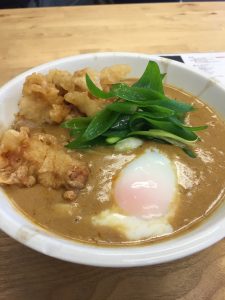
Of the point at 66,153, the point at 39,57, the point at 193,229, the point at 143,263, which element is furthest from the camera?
the point at 39,57

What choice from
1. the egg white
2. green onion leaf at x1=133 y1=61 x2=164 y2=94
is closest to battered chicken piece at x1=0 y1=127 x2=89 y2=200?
the egg white


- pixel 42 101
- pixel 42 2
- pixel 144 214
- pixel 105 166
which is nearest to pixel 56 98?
pixel 42 101

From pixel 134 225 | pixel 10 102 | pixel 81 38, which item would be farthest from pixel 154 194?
pixel 81 38

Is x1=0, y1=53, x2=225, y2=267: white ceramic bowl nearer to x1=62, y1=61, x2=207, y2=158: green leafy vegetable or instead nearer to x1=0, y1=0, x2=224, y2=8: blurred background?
x1=62, y1=61, x2=207, y2=158: green leafy vegetable

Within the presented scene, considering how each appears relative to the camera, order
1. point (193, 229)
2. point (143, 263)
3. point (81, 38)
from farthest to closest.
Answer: point (81, 38) → point (193, 229) → point (143, 263)

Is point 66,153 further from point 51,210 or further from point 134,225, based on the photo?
point 134,225

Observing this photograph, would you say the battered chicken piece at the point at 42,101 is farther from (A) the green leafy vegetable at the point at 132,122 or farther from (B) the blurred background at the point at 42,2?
(B) the blurred background at the point at 42,2
